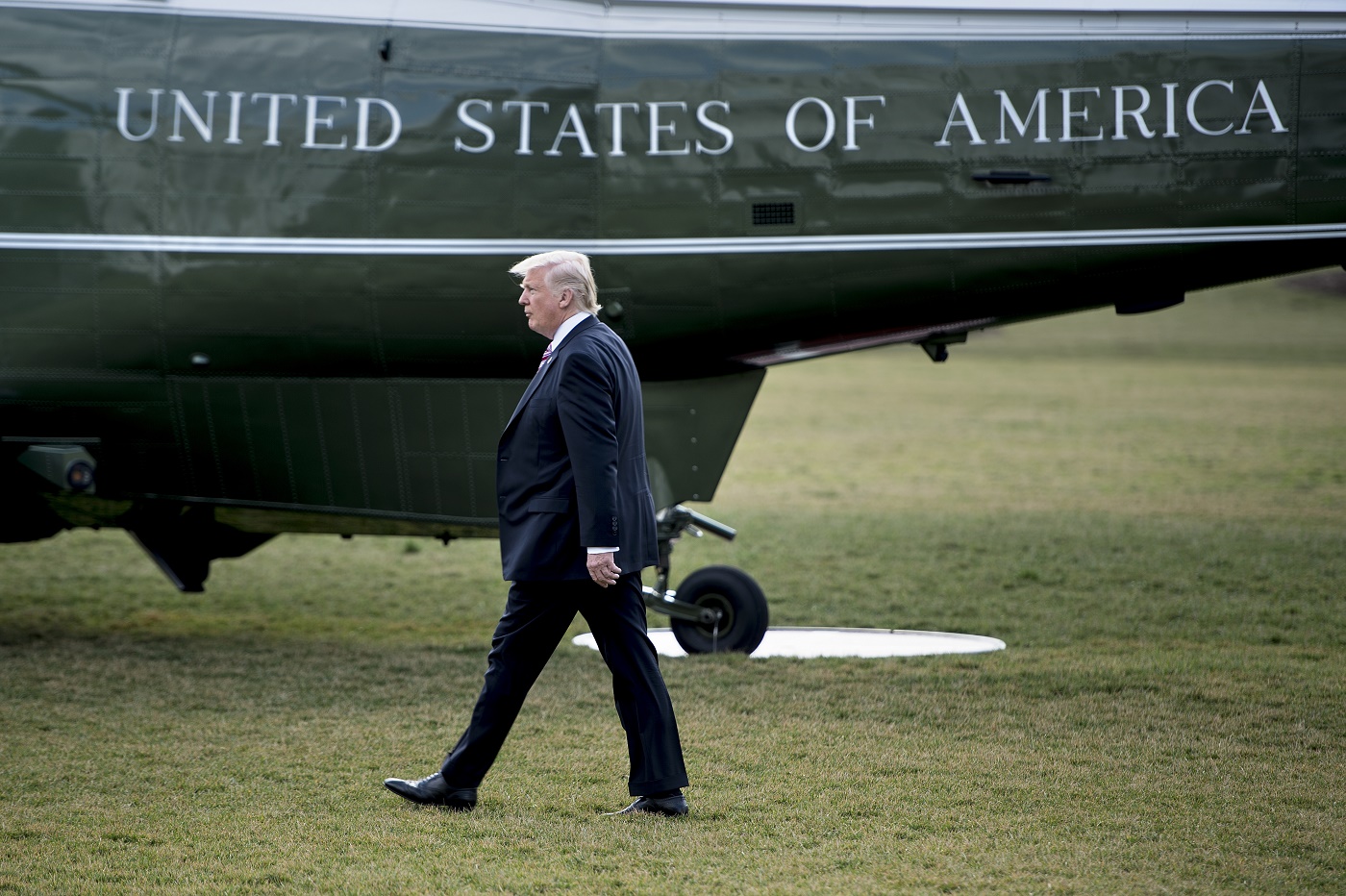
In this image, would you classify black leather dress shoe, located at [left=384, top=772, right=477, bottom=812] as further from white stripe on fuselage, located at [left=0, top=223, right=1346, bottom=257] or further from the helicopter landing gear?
white stripe on fuselage, located at [left=0, top=223, right=1346, bottom=257]

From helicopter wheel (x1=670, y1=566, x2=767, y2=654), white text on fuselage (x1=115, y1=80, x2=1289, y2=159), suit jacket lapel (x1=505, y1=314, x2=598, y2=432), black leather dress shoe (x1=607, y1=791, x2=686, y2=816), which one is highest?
white text on fuselage (x1=115, y1=80, x2=1289, y2=159)

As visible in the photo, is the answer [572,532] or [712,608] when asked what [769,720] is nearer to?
[712,608]

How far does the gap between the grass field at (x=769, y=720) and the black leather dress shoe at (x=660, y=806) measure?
0.07 meters

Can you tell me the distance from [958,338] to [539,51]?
2593 mm

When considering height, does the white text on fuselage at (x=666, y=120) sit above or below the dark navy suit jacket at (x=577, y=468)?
above

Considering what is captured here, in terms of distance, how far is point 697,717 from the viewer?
618 cm

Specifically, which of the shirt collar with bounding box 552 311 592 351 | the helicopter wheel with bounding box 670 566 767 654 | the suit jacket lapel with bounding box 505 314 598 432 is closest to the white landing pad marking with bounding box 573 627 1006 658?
the helicopter wheel with bounding box 670 566 767 654

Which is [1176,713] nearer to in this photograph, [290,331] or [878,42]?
[878,42]

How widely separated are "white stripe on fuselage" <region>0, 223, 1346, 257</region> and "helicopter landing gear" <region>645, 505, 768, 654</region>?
4.91ft

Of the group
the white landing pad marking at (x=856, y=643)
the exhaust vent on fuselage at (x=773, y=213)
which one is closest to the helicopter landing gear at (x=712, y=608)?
the white landing pad marking at (x=856, y=643)

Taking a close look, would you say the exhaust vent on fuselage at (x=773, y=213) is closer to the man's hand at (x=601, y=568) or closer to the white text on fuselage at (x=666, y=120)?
the white text on fuselage at (x=666, y=120)

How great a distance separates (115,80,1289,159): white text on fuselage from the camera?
6.46m

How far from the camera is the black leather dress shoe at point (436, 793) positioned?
492 centimetres

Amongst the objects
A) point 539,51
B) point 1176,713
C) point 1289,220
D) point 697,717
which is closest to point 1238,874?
point 1176,713
